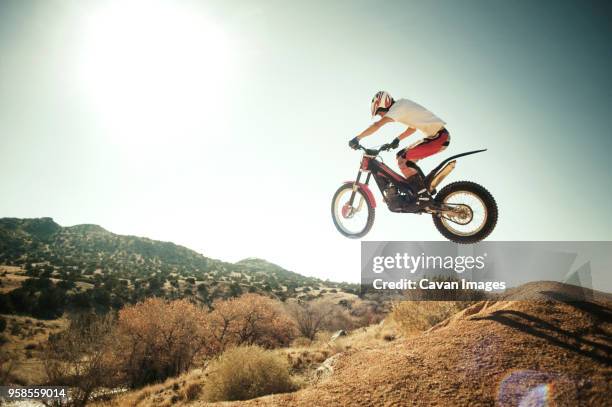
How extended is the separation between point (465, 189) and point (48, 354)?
1362 inches

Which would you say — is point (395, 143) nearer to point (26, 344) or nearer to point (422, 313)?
point (422, 313)

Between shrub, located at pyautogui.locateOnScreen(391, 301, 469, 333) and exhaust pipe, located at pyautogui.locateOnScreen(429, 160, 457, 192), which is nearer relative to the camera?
exhaust pipe, located at pyautogui.locateOnScreen(429, 160, 457, 192)

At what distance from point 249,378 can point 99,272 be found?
78569 millimetres

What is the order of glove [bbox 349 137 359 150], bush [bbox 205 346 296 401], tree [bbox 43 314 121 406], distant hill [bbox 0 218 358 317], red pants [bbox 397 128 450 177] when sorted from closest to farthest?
red pants [bbox 397 128 450 177], glove [bbox 349 137 359 150], bush [bbox 205 346 296 401], tree [bbox 43 314 121 406], distant hill [bbox 0 218 358 317]

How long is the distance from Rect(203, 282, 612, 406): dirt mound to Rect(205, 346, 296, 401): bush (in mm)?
6572

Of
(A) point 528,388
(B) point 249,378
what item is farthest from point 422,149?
(B) point 249,378

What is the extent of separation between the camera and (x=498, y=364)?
6.89 metres

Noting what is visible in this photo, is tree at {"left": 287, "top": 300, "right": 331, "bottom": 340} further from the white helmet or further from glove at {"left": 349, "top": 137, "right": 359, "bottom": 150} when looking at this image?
the white helmet

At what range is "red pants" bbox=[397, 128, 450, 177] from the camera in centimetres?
733

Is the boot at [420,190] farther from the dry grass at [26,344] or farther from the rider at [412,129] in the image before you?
the dry grass at [26,344]

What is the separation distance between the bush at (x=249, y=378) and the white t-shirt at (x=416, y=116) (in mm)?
12604

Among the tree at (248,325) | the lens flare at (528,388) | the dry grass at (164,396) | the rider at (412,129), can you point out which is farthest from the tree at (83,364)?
the rider at (412,129)

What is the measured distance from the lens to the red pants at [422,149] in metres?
7.33

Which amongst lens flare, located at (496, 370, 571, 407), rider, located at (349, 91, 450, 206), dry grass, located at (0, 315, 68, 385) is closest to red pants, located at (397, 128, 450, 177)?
rider, located at (349, 91, 450, 206)
